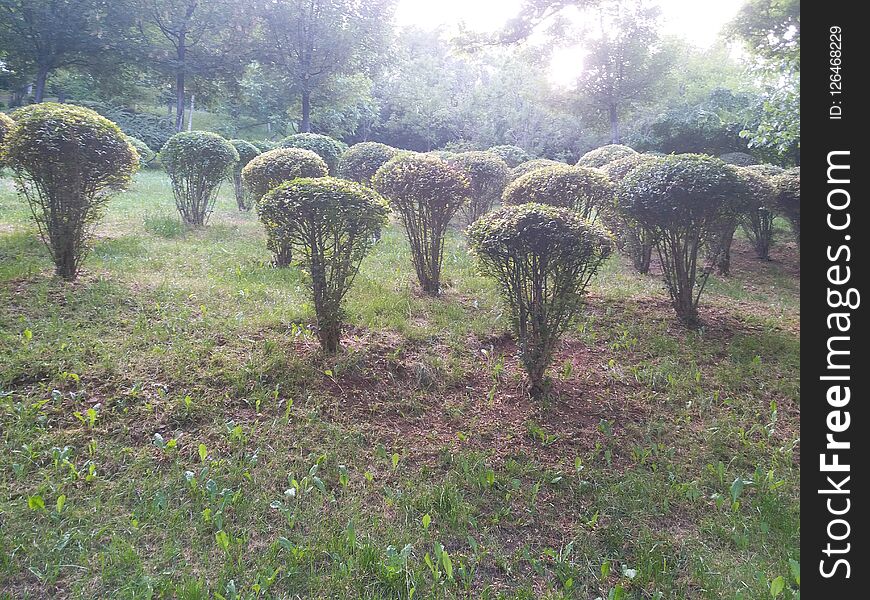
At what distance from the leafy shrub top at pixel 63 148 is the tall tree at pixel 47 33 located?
1520cm

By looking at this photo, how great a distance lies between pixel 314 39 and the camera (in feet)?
56.0

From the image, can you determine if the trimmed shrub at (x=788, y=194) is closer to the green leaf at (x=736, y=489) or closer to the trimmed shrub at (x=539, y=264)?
the trimmed shrub at (x=539, y=264)

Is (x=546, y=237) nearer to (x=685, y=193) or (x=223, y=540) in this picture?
(x=685, y=193)

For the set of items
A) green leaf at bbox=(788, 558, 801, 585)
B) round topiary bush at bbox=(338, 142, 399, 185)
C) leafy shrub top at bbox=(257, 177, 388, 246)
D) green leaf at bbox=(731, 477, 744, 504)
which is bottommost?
green leaf at bbox=(788, 558, 801, 585)

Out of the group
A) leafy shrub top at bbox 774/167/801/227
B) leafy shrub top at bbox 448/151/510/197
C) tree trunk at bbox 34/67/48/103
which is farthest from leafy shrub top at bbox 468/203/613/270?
tree trunk at bbox 34/67/48/103

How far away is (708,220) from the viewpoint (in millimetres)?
4238

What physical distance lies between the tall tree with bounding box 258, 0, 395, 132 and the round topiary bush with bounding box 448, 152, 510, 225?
11.9 meters

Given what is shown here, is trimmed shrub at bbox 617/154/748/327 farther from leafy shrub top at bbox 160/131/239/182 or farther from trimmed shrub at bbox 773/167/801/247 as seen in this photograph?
leafy shrub top at bbox 160/131/239/182

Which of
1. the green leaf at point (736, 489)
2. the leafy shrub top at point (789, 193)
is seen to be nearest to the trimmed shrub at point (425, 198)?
the green leaf at point (736, 489)

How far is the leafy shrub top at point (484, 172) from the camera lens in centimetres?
715

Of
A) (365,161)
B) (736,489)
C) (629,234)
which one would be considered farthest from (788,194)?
(365,161)

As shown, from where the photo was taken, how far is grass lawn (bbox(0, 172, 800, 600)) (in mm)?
1954

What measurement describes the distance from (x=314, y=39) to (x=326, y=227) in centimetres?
1660

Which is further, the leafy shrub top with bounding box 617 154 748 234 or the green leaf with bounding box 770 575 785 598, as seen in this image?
the leafy shrub top with bounding box 617 154 748 234
